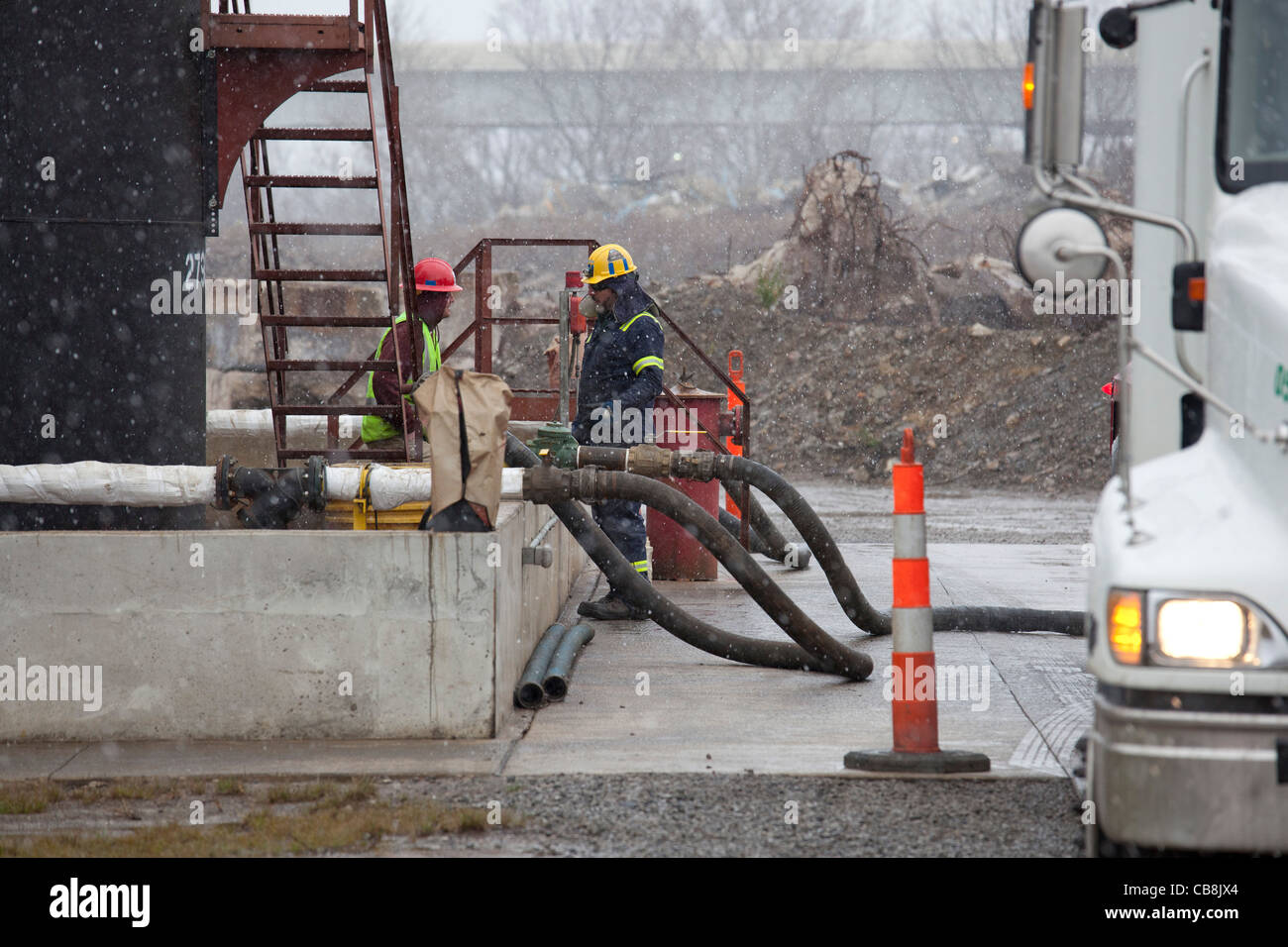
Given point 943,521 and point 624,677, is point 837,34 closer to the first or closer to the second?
point 943,521

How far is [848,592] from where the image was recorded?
8.45 metres

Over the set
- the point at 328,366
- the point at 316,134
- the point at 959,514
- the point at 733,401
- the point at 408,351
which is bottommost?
the point at 959,514

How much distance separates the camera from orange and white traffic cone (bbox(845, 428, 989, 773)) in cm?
537

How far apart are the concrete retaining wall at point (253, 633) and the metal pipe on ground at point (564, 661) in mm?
797

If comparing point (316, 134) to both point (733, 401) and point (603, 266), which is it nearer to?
point (603, 266)

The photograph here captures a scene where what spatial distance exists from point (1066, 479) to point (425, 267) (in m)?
16.8

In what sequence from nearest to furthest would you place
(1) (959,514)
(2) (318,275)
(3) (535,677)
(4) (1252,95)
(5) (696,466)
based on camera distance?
(4) (1252,95)
(3) (535,677)
(2) (318,275)
(5) (696,466)
(1) (959,514)

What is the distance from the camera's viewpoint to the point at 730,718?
6.51 m

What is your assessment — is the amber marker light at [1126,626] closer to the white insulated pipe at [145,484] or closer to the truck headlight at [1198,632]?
the truck headlight at [1198,632]

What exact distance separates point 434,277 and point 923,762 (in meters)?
5.42

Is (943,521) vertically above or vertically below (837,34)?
below

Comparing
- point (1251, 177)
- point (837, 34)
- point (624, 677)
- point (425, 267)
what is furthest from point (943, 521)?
point (837, 34)

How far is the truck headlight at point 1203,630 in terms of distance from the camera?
3.39 metres

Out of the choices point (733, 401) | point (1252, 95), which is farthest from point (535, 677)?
point (733, 401)
